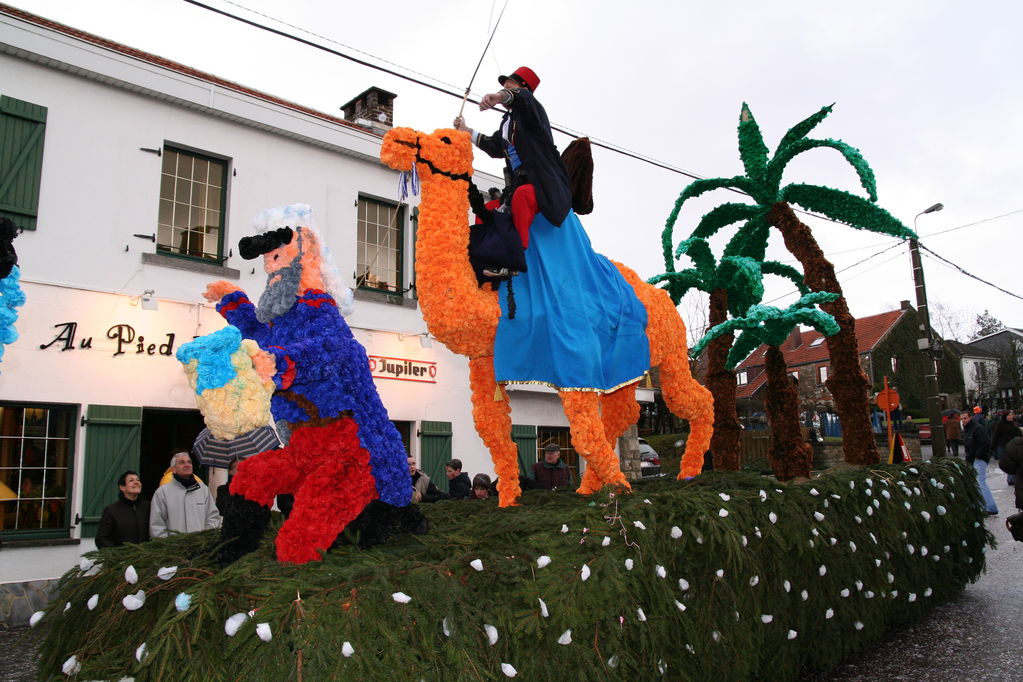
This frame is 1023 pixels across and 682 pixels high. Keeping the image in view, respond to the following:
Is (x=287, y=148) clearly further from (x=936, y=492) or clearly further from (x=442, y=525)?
(x=936, y=492)

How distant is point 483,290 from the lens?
3.53 m

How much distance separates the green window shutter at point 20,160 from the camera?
6914 mm

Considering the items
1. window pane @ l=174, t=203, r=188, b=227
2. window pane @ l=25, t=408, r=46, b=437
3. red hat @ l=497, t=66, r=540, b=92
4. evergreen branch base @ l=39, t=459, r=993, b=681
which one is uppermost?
window pane @ l=174, t=203, r=188, b=227

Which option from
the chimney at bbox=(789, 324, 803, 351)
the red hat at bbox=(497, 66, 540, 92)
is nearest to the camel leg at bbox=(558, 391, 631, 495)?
the red hat at bbox=(497, 66, 540, 92)

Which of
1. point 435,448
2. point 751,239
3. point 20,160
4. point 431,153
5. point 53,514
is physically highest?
point 20,160

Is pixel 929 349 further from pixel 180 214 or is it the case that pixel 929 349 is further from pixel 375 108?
pixel 180 214

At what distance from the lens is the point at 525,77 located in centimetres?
380

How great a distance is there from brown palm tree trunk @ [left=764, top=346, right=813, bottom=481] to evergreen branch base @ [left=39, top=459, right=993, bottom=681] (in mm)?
844

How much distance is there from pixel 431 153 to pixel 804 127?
3.54 metres

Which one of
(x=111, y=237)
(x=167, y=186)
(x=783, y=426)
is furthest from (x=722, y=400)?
(x=167, y=186)

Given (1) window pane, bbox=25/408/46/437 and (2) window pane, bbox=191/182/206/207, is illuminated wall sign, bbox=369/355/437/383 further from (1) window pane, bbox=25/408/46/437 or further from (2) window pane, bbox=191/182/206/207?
(1) window pane, bbox=25/408/46/437

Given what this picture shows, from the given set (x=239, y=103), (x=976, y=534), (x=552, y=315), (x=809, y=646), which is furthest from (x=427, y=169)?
(x=239, y=103)

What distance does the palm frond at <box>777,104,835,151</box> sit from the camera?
5555 millimetres

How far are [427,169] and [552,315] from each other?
87 cm
